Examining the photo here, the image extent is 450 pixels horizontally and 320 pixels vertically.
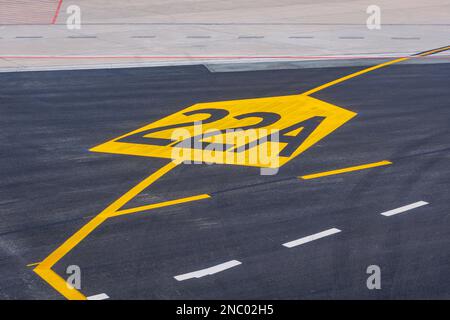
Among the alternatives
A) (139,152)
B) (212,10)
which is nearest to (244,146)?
(139,152)

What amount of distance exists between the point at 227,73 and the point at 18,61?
8.07 meters

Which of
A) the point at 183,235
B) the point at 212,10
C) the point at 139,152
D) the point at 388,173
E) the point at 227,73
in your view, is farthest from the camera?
the point at 212,10

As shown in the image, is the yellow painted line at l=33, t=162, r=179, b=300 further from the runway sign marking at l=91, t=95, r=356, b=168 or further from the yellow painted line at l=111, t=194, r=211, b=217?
the runway sign marking at l=91, t=95, r=356, b=168

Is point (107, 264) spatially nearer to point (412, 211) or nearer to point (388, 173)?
point (412, 211)

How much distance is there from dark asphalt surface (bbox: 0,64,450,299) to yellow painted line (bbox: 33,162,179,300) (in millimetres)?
144

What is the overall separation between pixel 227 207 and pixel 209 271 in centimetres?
297

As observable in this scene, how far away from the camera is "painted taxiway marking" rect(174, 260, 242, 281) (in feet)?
42.0

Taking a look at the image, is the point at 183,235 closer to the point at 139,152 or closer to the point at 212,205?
the point at 212,205

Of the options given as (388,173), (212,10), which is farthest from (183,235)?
(212,10)

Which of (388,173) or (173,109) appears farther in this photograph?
(173,109)

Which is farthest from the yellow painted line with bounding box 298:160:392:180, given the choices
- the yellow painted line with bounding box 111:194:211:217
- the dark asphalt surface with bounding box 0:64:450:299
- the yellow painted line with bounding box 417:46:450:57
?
the yellow painted line with bounding box 417:46:450:57

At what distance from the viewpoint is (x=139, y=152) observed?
1944 cm
